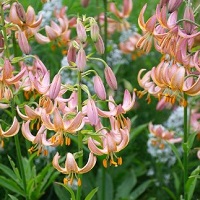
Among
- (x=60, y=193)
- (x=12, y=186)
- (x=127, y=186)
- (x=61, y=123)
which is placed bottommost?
(x=127, y=186)

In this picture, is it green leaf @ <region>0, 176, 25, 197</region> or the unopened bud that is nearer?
the unopened bud

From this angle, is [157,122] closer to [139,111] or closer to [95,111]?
[139,111]

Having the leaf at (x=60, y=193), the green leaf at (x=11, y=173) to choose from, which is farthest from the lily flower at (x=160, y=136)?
the green leaf at (x=11, y=173)

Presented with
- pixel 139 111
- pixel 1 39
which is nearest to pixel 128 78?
pixel 139 111

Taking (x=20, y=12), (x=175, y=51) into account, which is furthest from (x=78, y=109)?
(x=20, y=12)

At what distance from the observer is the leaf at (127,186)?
331cm

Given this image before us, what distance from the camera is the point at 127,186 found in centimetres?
334

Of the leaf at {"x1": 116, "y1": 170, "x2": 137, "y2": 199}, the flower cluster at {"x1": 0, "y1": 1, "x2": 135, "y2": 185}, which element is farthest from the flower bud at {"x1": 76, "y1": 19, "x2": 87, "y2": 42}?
the leaf at {"x1": 116, "y1": 170, "x2": 137, "y2": 199}

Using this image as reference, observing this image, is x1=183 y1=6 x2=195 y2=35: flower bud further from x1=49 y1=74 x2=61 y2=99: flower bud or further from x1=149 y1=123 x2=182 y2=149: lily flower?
x1=149 y1=123 x2=182 y2=149: lily flower

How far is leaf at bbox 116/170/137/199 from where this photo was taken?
10.9 ft

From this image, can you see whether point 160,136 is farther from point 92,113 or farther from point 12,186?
point 92,113

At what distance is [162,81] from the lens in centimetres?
225

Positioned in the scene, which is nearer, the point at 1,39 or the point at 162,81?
the point at 162,81

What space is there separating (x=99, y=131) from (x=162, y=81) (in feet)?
1.05
